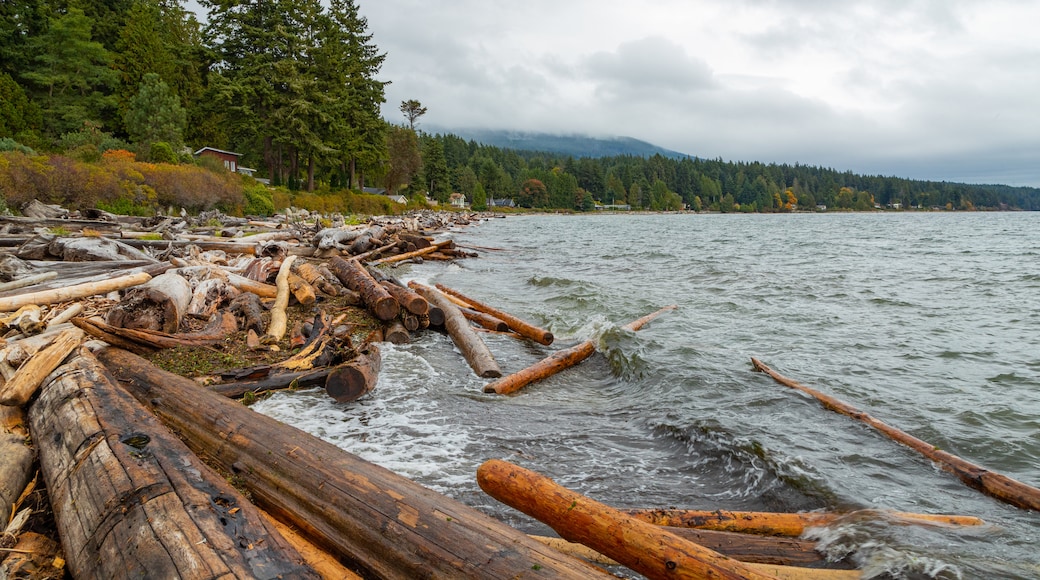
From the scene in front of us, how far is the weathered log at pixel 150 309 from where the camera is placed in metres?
6.39

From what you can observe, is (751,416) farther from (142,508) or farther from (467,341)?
(142,508)

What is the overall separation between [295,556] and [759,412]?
17.8 feet

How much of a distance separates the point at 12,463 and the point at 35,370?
152cm

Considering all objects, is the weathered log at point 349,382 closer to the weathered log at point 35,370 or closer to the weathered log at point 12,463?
the weathered log at point 35,370

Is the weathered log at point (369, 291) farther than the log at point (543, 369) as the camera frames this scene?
Yes

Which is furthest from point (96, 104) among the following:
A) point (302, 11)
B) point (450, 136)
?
point (450, 136)

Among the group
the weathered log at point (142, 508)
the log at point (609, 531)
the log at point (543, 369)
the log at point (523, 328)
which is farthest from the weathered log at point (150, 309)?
the log at point (609, 531)

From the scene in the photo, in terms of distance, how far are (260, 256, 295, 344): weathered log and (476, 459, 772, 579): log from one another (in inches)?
231

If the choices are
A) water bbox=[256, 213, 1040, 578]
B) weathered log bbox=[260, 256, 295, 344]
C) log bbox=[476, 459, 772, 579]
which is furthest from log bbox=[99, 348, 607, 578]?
weathered log bbox=[260, 256, 295, 344]

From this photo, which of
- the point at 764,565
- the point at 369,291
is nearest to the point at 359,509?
the point at 764,565

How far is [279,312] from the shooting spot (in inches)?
338

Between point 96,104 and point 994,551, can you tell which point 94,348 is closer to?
point 994,551

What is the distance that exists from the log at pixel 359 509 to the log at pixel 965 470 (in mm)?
4039

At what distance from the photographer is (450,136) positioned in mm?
157875
